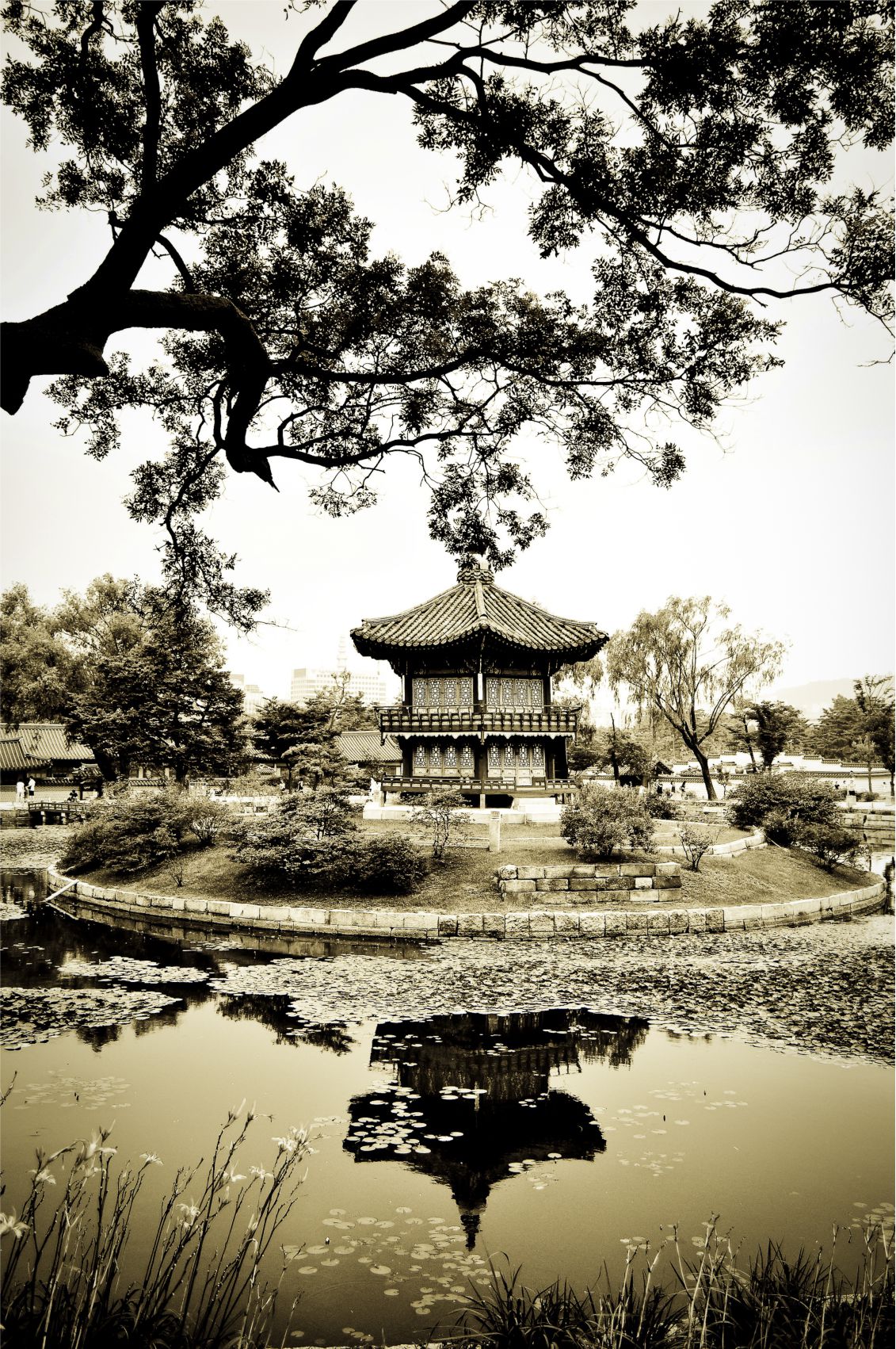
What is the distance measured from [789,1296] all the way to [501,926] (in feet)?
38.4

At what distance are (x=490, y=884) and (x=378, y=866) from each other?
2444 millimetres

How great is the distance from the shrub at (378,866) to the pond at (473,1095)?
11.0 feet

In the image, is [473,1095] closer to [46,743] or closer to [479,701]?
[479,701]

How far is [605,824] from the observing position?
17469 millimetres

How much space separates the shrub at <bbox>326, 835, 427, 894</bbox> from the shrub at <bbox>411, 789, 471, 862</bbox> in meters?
0.99

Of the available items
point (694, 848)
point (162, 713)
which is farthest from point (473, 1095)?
point (162, 713)

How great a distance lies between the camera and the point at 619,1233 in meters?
5.21

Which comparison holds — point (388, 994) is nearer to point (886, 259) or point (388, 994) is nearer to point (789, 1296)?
point (789, 1296)

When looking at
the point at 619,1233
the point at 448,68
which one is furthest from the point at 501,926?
the point at 448,68

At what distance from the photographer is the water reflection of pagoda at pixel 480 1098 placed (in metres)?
6.25

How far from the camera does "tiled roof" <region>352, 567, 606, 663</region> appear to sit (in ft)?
84.7

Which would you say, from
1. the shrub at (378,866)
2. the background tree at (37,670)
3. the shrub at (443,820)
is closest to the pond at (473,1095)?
the shrub at (378,866)

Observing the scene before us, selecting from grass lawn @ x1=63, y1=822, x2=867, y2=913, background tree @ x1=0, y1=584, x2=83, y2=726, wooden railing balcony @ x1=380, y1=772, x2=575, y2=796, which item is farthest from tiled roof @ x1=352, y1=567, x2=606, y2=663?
background tree @ x1=0, y1=584, x2=83, y2=726

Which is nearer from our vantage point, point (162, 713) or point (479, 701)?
point (479, 701)
